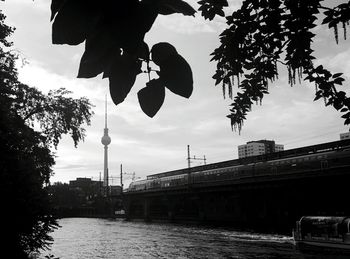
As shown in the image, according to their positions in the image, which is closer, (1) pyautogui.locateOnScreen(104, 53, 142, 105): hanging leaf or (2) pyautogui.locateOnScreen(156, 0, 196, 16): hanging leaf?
(2) pyautogui.locateOnScreen(156, 0, 196, 16): hanging leaf

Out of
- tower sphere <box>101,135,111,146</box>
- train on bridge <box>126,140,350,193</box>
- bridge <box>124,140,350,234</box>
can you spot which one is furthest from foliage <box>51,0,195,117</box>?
tower sphere <box>101,135,111,146</box>

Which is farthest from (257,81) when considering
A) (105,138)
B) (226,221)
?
(105,138)

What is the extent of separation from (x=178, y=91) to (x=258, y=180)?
4215 centimetres

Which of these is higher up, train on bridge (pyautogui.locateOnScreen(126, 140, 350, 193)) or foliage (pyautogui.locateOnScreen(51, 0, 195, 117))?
train on bridge (pyautogui.locateOnScreen(126, 140, 350, 193))

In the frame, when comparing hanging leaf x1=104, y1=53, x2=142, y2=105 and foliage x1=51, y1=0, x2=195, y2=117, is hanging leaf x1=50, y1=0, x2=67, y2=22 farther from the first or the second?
hanging leaf x1=104, y1=53, x2=142, y2=105

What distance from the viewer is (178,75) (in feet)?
4.38

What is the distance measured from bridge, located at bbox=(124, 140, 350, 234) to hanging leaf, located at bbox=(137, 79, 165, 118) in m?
34.7

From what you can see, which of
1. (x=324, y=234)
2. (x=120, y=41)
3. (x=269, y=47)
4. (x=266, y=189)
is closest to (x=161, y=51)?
(x=120, y=41)

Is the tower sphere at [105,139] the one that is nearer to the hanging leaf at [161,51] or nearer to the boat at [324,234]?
the boat at [324,234]

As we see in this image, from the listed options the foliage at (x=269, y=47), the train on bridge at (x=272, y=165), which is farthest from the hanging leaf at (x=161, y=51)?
the train on bridge at (x=272, y=165)

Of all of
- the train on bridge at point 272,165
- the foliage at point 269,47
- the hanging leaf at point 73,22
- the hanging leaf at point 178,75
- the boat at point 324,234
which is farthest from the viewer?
the train on bridge at point 272,165

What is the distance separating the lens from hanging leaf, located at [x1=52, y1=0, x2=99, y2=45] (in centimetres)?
115

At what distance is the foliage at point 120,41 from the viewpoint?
1153 mm

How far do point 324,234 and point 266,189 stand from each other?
20.4 m
